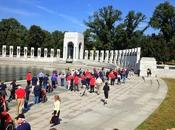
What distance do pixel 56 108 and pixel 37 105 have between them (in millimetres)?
5565

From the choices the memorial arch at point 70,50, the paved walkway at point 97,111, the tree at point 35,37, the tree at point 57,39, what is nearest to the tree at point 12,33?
the tree at point 35,37

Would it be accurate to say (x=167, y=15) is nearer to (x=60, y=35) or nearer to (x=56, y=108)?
(x=60, y=35)

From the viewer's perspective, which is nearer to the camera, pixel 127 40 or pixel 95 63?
pixel 95 63

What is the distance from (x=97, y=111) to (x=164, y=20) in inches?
2794

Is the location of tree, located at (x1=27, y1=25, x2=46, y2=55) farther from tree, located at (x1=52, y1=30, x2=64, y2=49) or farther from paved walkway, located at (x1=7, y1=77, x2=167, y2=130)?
paved walkway, located at (x1=7, y1=77, x2=167, y2=130)

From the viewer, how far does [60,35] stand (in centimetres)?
A: 11912

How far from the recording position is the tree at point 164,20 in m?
87.5

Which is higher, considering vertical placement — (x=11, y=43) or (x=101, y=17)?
(x=101, y=17)

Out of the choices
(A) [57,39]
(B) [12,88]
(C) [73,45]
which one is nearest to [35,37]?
(A) [57,39]

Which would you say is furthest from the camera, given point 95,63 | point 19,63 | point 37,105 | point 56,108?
point 19,63

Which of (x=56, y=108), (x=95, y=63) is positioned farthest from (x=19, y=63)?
(x=56, y=108)

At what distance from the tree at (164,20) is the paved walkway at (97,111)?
5978 cm

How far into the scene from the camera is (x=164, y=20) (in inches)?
3516

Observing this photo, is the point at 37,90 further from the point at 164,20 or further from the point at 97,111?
the point at 164,20
